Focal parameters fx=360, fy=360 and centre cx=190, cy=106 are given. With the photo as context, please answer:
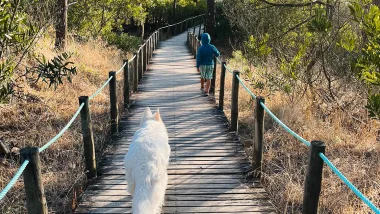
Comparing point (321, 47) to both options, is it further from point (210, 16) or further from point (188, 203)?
point (210, 16)

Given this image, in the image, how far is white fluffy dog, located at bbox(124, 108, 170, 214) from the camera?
9.94 ft

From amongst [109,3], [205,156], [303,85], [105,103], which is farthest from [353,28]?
[109,3]

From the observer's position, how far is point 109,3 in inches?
690

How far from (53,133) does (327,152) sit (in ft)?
14.8

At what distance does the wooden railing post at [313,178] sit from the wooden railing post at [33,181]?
2.30 m

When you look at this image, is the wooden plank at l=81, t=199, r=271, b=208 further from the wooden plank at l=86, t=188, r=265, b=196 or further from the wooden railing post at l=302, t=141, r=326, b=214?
the wooden railing post at l=302, t=141, r=326, b=214

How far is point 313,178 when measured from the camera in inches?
126

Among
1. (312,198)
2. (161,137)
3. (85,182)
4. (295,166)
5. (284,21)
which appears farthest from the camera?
(284,21)

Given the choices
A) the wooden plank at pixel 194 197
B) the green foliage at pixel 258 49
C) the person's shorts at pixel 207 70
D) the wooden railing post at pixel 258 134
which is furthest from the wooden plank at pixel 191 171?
the person's shorts at pixel 207 70

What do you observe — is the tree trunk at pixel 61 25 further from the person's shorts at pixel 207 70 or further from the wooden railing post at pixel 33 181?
the wooden railing post at pixel 33 181

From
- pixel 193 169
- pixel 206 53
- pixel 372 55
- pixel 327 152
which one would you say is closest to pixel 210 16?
pixel 206 53

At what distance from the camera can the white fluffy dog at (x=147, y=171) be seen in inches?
119

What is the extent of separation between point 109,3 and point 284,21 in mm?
9623

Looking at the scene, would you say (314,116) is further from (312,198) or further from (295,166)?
(312,198)
